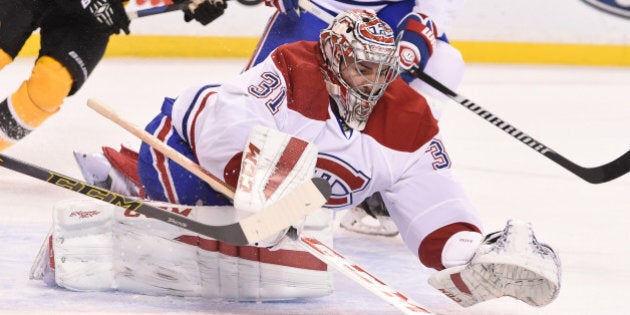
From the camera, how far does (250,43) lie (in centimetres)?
671

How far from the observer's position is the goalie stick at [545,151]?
3.39 m

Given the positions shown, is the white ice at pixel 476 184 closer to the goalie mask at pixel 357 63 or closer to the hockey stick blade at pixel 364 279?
the hockey stick blade at pixel 364 279

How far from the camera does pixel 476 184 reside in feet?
14.5

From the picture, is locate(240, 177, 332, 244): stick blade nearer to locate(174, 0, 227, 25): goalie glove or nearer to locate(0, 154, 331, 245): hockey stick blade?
locate(0, 154, 331, 245): hockey stick blade

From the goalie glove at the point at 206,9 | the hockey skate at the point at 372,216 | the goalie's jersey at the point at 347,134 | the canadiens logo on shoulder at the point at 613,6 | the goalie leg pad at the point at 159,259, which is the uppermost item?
the goalie's jersey at the point at 347,134

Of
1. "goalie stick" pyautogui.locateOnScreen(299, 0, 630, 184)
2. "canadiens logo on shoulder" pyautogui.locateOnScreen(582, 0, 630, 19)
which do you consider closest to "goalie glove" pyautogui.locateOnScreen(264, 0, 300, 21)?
"goalie stick" pyautogui.locateOnScreen(299, 0, 630, 184)

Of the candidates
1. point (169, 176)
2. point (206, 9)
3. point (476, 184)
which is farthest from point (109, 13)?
point (476, 184)

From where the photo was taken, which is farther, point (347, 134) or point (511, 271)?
point (347, 134)

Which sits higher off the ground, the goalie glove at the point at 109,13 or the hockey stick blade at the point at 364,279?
the hockey stick blade at the point at 364,279

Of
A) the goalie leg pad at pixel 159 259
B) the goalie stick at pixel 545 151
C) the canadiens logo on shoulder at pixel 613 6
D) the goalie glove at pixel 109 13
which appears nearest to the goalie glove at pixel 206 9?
the goalie glove at pixel 109 13

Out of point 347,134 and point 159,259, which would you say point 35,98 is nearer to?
point 159,259

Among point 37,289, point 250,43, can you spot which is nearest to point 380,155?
point 37,289

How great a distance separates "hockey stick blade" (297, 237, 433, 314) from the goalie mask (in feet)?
1.06

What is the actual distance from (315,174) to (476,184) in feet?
5.16
